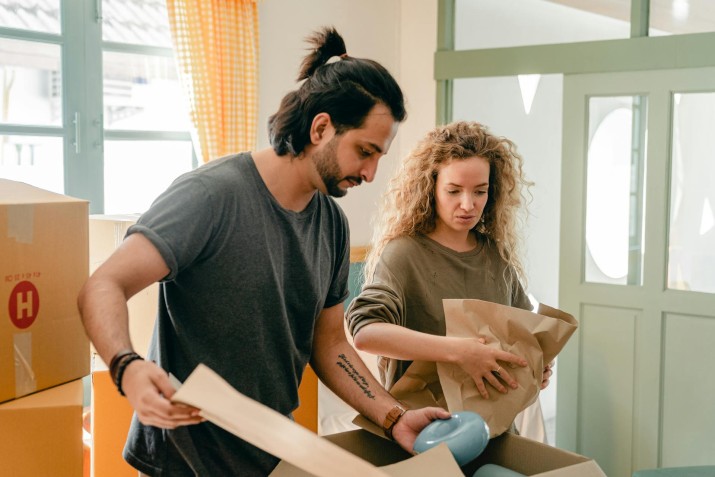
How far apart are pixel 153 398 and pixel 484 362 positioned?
72 centimetres

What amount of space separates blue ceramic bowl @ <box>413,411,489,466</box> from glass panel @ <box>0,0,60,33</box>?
2.55 m

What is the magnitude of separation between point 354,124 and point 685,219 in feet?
9.12

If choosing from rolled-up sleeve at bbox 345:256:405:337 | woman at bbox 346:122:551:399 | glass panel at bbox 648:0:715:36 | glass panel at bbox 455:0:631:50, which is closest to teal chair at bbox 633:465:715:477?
woman at bbox 346:122:551:399

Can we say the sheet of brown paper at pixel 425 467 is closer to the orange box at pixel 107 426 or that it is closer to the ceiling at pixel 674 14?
the orange box at pixel 107 426

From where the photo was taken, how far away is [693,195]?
372cm

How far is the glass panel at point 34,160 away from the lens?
3.19 m

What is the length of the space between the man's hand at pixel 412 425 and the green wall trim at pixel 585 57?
107 inches

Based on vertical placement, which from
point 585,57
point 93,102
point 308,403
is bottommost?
point 308,403

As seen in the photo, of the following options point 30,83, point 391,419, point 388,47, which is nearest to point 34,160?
point 30,83

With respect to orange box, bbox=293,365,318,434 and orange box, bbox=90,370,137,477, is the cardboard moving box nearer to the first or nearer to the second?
orange box, bbox=90,370,137,477

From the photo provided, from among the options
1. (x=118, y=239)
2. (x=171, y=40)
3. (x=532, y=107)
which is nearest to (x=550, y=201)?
(x=532, y=107)

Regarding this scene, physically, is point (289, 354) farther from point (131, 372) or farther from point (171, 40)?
point (171, 40)

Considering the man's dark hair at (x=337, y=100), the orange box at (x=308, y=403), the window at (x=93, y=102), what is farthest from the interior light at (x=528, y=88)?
the man's dark hair at (x=337, y=100)

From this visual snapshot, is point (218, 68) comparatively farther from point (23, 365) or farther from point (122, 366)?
point (122, 366)
